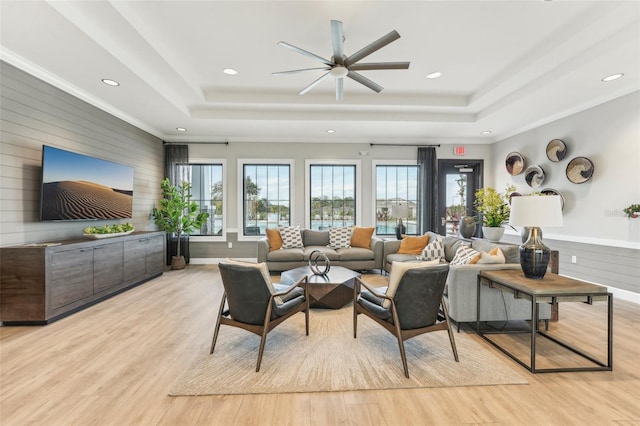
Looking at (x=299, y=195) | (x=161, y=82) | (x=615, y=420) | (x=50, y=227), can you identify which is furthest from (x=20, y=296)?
(x=615, y=420)

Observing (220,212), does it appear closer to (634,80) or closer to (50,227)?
(50,227)

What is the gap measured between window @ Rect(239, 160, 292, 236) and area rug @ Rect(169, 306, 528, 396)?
151 inches

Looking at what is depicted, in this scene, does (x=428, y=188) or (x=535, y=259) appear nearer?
(x=535, y=259)

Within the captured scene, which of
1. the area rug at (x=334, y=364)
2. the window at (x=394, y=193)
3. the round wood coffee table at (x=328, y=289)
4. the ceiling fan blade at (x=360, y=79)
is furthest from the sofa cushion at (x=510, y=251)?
the window at (x=394, y=193)

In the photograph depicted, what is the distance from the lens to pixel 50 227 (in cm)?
367

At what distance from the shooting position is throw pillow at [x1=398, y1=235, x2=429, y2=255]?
5156 millimetres

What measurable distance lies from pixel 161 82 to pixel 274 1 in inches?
88.4

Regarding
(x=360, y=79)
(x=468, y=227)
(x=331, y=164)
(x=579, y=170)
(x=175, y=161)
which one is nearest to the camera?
(x=360, y=79)

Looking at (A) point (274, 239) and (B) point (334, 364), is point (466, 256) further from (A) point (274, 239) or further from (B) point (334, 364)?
(A) point (274, 239)

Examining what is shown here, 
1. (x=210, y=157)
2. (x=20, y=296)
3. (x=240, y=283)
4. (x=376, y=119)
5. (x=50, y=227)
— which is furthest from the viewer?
(x=210, y=157)

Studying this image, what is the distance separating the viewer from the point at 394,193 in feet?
22.4

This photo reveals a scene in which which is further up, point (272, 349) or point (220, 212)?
point (220, 212)

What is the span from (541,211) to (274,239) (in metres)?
4.16

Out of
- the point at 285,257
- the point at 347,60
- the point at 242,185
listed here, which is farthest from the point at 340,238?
the point at 347,60
